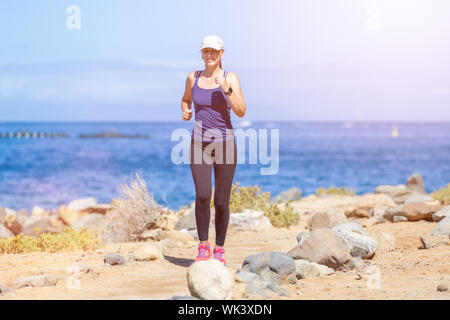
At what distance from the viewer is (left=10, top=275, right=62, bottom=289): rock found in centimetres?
624

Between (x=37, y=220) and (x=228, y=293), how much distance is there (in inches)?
465

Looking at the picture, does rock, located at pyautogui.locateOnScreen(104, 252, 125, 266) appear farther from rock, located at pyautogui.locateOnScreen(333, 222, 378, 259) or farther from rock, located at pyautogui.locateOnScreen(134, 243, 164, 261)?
rock, located at pyautogui.locateOnScreen(333, 222, 378, 259)

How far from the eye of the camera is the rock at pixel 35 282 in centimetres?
624

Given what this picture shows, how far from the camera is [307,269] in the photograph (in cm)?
661

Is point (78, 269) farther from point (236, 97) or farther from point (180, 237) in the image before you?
point (236, 97)

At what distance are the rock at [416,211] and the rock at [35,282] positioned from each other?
7065 millimetres

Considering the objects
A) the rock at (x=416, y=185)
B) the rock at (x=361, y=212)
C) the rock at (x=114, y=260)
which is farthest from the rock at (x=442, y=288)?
the rock at (x=416, y=185)

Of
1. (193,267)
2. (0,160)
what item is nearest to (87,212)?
(193,267)

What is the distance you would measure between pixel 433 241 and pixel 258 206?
4.48 m

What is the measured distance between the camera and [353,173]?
36375 mm

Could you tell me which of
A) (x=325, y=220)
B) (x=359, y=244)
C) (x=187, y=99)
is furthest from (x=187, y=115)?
(x=325, y=220)
